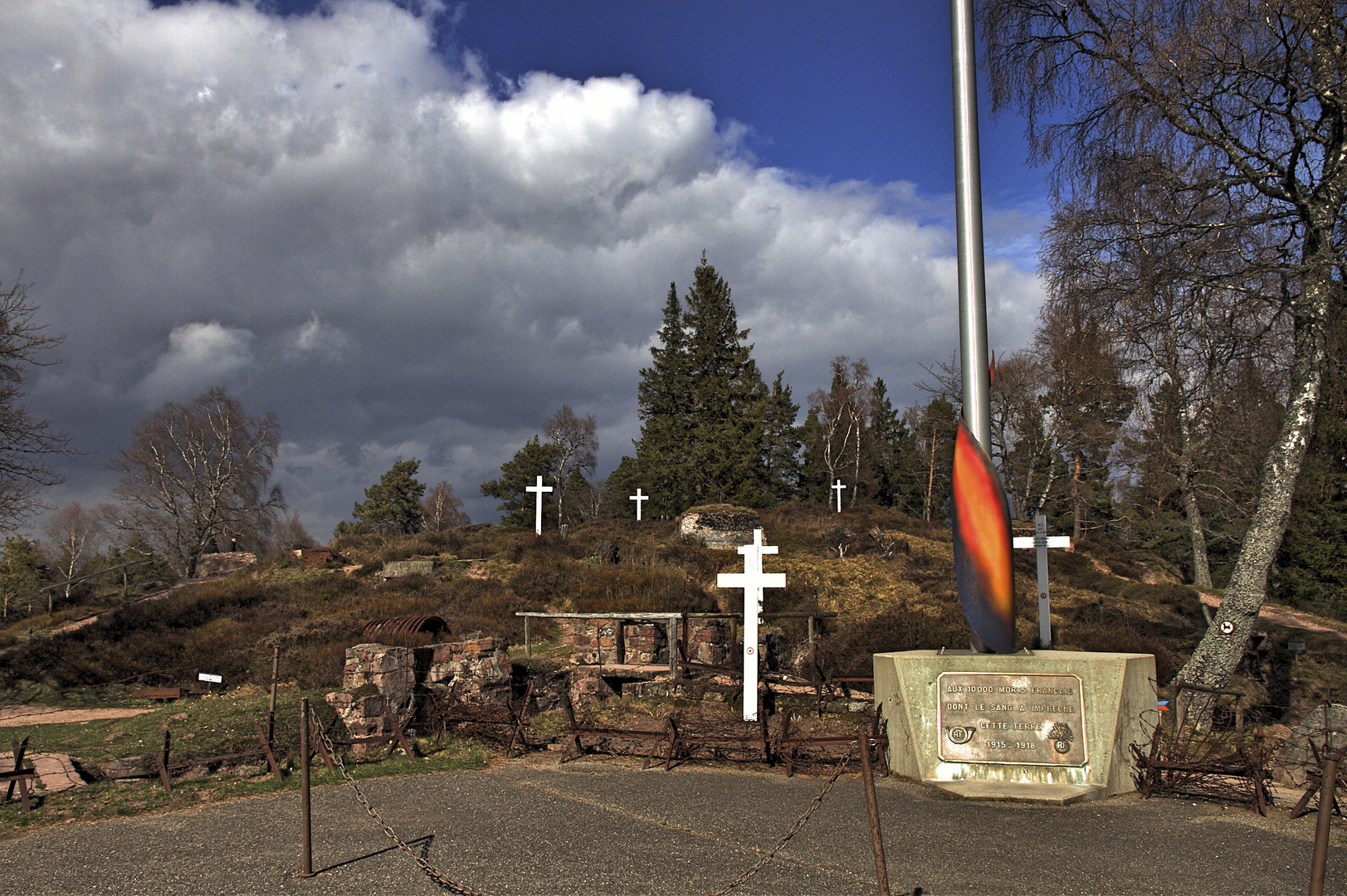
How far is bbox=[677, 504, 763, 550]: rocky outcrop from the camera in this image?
1169 inches

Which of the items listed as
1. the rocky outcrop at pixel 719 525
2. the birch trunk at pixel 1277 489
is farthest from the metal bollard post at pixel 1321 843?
the rocky outcrop at pixel 719 525

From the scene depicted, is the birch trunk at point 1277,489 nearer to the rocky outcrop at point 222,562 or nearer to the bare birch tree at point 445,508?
the rocky outcrop at point 222,562

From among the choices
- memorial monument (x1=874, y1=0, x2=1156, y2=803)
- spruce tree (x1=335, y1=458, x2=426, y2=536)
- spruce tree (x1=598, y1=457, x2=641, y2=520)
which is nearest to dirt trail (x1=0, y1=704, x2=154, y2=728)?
memorial monument (x1=874, y1=0, x2=1156, y2=803)

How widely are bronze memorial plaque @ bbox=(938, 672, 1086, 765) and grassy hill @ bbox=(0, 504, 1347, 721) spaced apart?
5.00 metres

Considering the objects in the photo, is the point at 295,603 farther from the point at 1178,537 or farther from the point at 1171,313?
the point at 1178,537

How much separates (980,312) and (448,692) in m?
7.82

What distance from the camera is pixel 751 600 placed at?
10414 mm

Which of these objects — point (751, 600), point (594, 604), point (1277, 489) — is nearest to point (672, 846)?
point (751, 600)

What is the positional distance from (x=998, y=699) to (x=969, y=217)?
4.46 metres

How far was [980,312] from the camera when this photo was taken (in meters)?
7.62

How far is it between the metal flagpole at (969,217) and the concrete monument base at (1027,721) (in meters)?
2.06

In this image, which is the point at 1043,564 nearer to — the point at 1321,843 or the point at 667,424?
the point at 1321,843

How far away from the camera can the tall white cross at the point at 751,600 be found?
9.89m

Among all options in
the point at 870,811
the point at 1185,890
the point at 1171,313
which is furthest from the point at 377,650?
the point at 1171,313
